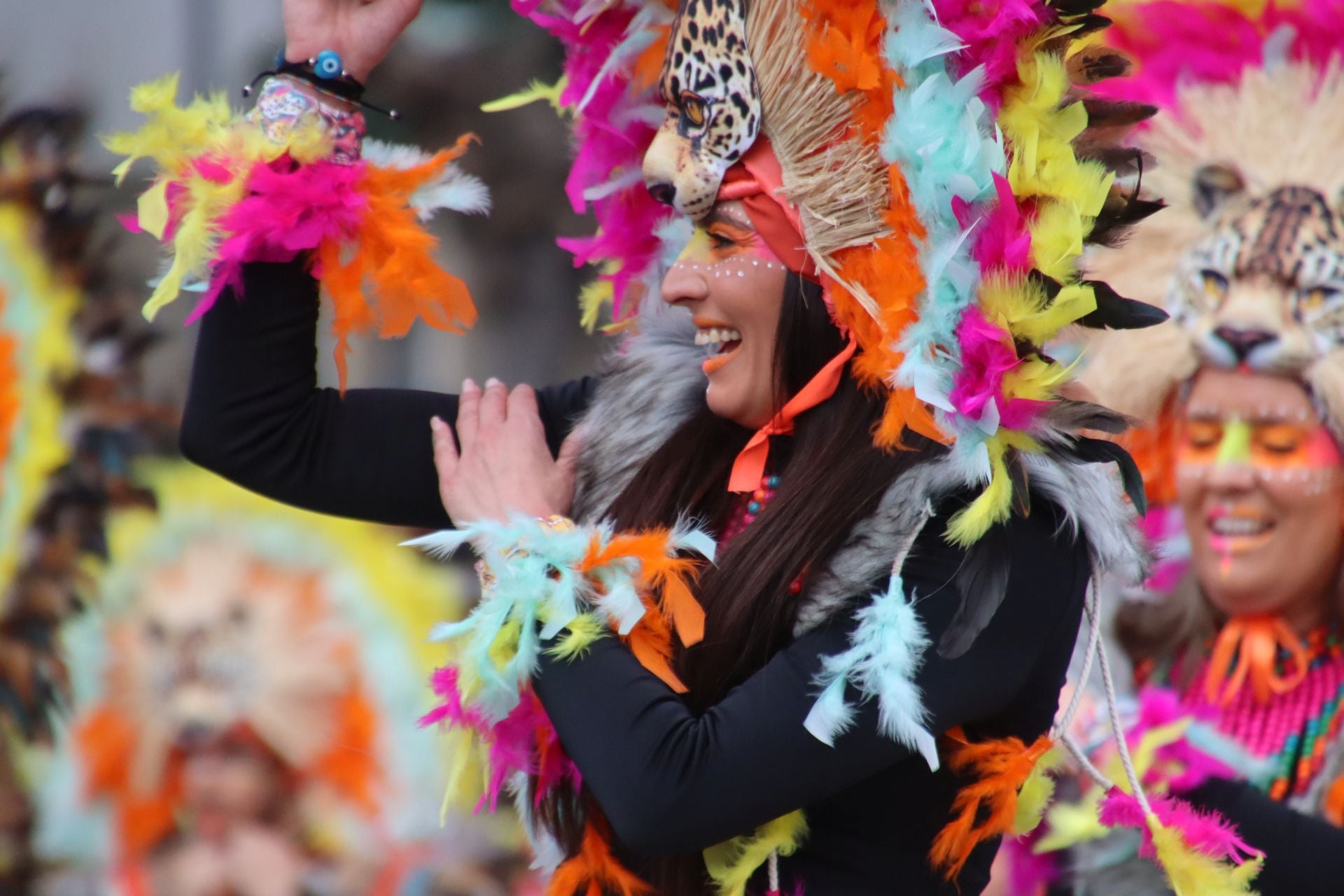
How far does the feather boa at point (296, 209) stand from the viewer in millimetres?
1739

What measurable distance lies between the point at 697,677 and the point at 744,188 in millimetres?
538

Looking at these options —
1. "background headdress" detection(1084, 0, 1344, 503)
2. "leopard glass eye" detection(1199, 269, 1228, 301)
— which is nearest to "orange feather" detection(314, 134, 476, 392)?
"background headdress" detection(1084, 0, 1344, 503)

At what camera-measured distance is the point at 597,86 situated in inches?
78.7

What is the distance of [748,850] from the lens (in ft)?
5.13

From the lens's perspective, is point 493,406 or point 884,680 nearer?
point 884,680

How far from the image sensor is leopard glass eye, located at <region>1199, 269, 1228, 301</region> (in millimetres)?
2693

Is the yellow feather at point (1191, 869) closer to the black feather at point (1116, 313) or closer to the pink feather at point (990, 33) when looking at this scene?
the black feather at point (1116, 313)

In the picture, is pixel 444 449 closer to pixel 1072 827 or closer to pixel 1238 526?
pixel 1072 827

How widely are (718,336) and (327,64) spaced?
562 millimetres

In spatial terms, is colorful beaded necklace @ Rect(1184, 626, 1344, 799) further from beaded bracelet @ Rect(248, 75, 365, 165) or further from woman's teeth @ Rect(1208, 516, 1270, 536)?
beaded bracelet @ Rect(248, 75, 365, 165)

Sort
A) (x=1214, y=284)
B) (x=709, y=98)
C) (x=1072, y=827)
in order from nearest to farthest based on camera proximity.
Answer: (x=709, y=98) < (x=1072, y=827) < (x=1214, y=284)

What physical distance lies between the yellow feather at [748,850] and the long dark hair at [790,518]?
0.11 feet

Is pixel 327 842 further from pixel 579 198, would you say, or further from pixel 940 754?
pixel 940 754

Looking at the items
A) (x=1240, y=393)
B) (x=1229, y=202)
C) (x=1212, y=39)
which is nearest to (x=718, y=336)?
(x=1240, y=393)
